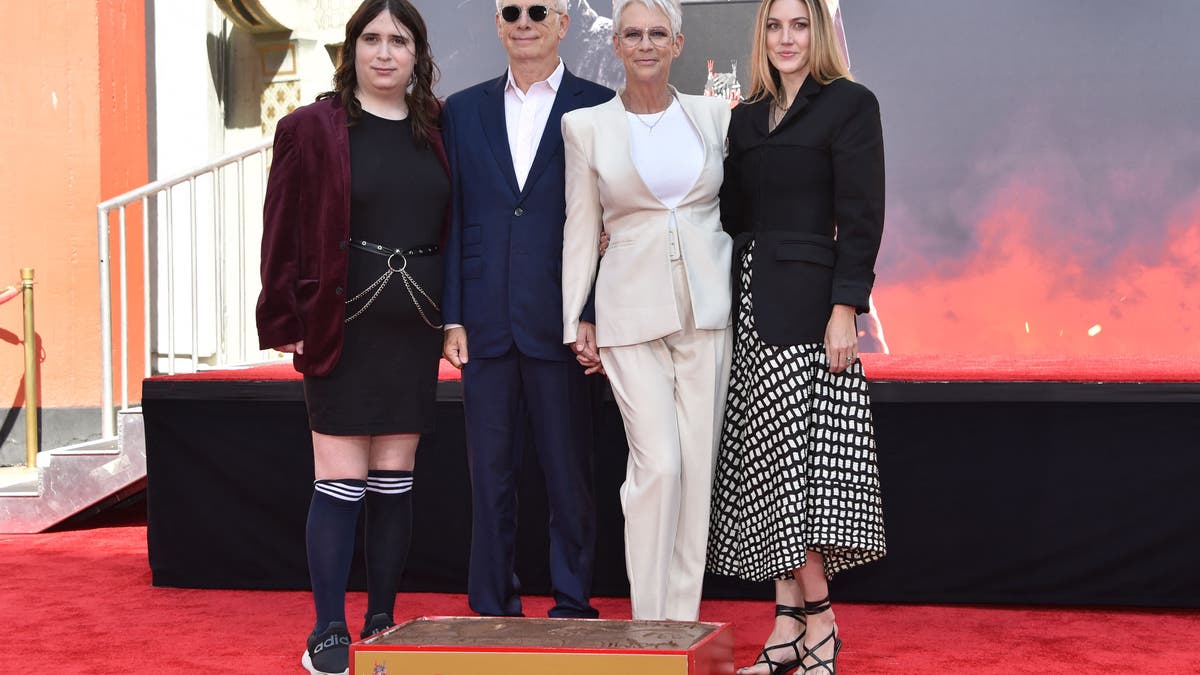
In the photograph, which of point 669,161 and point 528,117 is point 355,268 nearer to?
point 528,117

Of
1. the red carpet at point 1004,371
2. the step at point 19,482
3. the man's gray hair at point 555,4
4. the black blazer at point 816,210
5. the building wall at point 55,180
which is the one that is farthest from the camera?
the building wall at point 55,180

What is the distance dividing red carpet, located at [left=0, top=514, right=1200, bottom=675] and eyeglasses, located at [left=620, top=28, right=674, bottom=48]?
1344 mm

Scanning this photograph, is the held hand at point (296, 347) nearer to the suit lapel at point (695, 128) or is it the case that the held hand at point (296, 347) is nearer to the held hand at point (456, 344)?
the held hand at point (456, 344)

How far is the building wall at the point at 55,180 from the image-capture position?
6348 millimetres

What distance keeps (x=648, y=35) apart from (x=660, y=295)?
0.52 m

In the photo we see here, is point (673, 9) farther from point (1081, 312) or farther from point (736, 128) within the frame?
point (1081, 312)

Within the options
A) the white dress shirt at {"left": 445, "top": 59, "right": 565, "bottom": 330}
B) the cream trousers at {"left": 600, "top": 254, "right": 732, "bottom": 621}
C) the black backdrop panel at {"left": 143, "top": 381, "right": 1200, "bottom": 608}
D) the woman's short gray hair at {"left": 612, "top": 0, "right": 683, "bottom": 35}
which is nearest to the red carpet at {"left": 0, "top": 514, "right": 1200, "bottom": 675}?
the black backdrop panel at {"left": 143, "top": 381, "right": 1200, "bottom": 608}

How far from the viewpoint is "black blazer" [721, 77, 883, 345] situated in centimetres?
247

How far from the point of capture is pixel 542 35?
2723 millimetres

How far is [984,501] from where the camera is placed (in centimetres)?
335

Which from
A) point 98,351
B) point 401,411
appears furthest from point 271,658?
point 98,351

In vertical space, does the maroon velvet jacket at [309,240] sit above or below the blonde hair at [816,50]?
below

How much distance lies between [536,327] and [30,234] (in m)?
4.55

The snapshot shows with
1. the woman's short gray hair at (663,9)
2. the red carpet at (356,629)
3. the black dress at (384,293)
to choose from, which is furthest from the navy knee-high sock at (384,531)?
the woman's short gray hair at (663,9)
